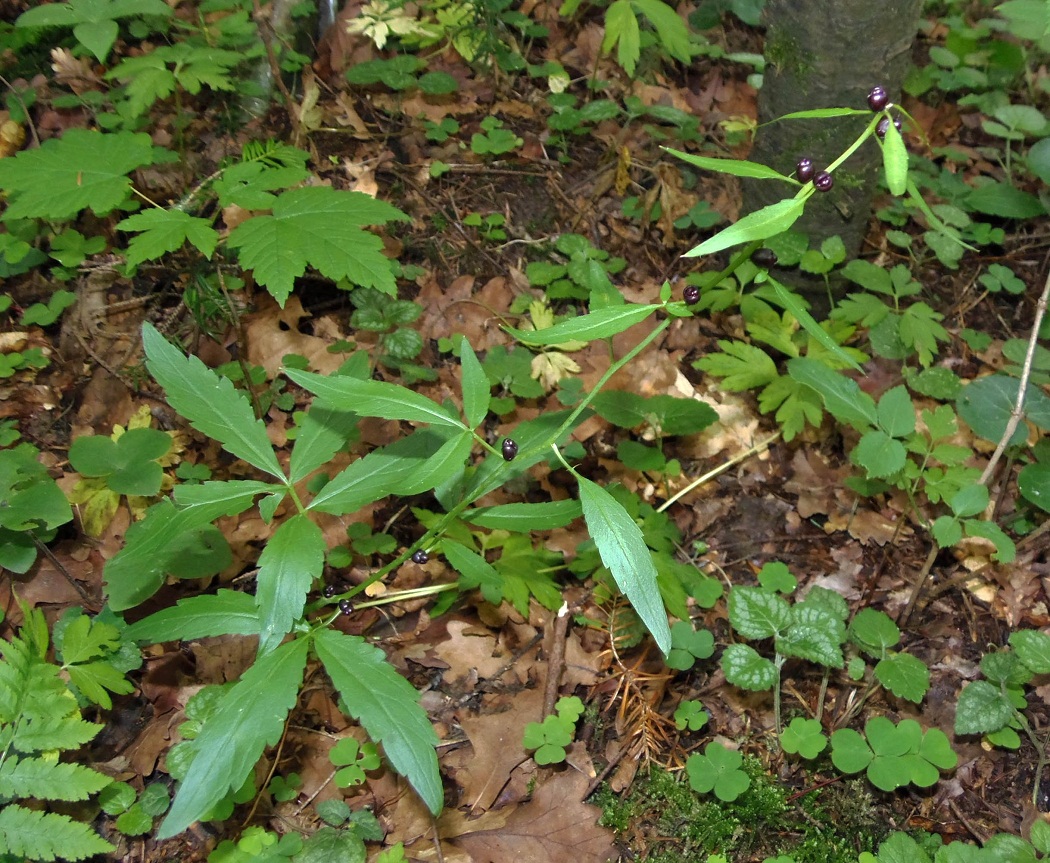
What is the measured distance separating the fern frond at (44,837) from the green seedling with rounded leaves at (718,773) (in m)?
1.52

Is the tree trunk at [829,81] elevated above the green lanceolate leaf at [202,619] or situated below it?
above

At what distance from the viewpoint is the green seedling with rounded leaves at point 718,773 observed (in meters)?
2.12

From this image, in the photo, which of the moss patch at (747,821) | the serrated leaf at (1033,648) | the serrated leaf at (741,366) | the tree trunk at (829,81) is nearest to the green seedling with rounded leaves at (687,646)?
the moss patch at (747,821)

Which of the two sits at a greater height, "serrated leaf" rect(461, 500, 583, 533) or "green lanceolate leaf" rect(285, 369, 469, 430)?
"green lanceolate leaf" rect(285, 369, 469, 430)

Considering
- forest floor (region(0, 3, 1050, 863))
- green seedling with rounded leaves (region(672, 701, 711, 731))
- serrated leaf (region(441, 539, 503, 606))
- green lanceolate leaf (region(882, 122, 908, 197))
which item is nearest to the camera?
green lanceolate leaf (region(882, 122, 908, 197))

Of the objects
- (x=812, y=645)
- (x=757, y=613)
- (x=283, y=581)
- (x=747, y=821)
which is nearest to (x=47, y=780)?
(x=283, y=581)

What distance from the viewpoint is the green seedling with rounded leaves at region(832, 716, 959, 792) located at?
212 cm

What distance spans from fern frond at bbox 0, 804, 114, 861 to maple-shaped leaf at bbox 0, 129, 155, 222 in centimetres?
171

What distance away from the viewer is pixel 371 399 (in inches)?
68.8

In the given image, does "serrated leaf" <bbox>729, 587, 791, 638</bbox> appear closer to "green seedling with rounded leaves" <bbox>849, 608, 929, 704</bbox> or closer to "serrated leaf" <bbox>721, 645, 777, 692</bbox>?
"serrated leaf" <bbox>721, 645, 777, 692</bbox>

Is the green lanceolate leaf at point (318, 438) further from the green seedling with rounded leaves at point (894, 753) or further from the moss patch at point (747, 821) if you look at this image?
the green seedling with rounded leaves at point (894, 753)

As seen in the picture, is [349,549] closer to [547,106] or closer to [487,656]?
[487,656]

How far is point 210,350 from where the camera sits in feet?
9.83

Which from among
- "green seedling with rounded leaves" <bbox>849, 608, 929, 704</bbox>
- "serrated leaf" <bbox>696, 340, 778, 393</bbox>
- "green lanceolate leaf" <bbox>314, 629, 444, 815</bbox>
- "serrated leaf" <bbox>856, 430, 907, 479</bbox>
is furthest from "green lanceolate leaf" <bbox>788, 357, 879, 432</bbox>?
"green lanceolate leaf" <bbox>314, 629, 444, 815</bbox>
